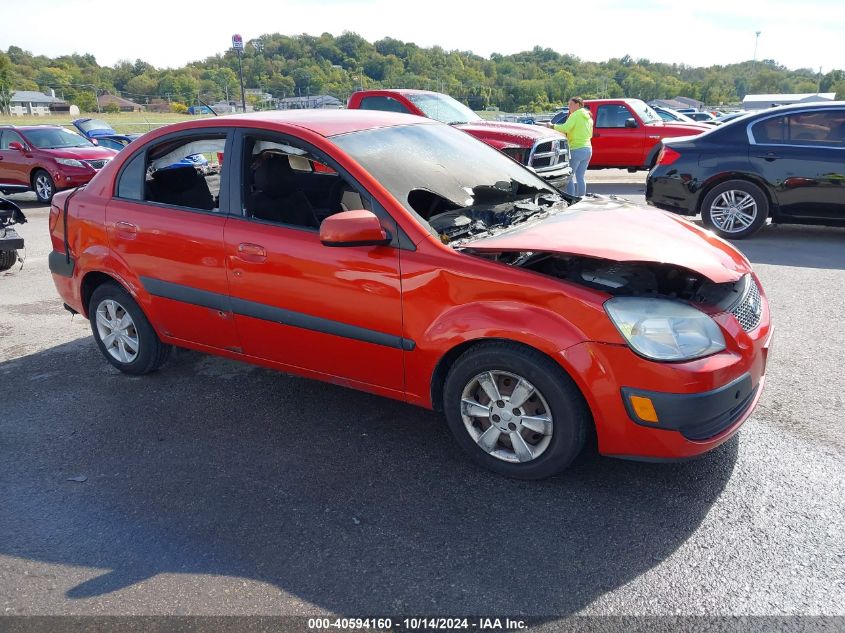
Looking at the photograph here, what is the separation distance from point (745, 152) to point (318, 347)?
670cm

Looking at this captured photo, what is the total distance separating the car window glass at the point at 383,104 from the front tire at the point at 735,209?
5145 mm

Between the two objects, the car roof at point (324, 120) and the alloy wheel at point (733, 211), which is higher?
the car roof at point (324, 120)

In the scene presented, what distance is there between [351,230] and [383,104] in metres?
8.90

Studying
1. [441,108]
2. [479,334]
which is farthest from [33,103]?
[479,334]

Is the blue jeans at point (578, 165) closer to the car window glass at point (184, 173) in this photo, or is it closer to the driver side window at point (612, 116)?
the driver side window at point (612, 116)

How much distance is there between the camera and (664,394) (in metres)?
2.86

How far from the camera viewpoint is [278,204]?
13.1ft

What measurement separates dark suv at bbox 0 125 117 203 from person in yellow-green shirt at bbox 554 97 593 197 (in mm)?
9020

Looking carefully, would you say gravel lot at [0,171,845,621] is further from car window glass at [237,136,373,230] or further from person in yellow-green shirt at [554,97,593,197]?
person in yellow-green shirt at [554,97,593,197]

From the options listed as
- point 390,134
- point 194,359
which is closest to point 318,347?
point 390,134

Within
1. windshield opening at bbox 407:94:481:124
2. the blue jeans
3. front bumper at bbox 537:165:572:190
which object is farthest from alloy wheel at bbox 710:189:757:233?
windshield opening at bbox 407:94:481:124

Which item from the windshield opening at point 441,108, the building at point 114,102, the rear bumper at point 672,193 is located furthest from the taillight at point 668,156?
the building at point 114,102

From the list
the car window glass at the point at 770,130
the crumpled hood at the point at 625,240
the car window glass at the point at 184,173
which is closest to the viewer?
the crumpled hood at the point at 625,240

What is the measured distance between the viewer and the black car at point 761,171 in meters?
7.93
